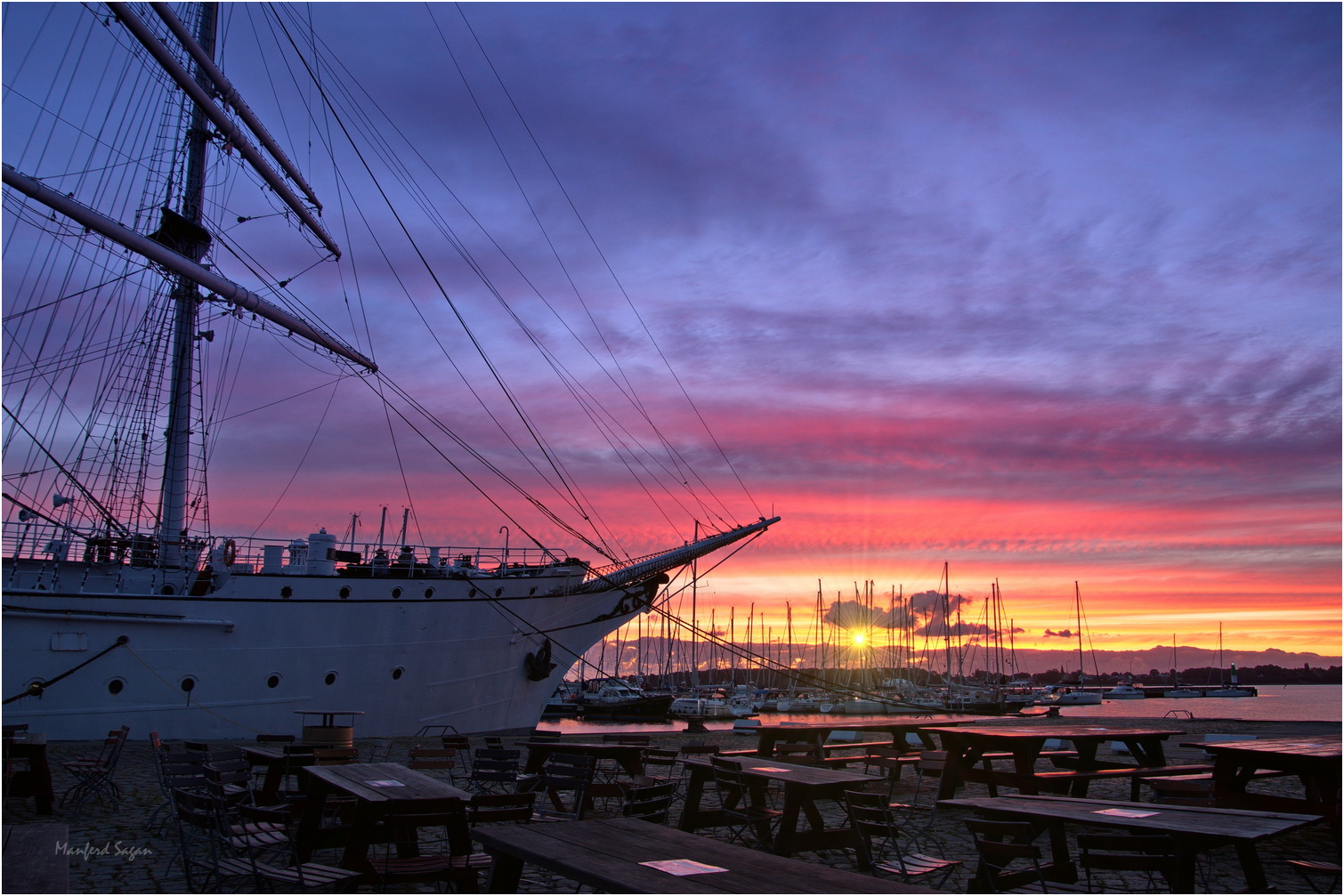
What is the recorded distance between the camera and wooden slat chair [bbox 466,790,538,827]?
662cm

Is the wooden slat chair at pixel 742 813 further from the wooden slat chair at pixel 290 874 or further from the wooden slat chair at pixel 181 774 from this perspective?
the wooden slat chair at pixel 181 774

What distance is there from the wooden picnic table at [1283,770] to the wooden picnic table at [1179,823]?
245cm

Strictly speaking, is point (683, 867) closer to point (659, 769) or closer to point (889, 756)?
point (889, 756)

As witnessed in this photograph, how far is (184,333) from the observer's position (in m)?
21.8

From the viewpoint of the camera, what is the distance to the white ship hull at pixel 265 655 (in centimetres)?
1638

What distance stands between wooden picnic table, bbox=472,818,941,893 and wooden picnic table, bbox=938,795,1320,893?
1995 millimetres

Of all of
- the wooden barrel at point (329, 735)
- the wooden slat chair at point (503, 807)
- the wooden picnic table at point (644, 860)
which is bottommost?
the wooden barrel at point (329, 735)

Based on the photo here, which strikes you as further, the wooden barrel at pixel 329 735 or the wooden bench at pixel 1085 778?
the wooden barrel at pixel 329 735

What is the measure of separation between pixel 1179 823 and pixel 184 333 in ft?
75.9

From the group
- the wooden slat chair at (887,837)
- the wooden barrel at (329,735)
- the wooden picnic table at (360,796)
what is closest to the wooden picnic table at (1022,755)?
the wooden slat chair at (887,837)

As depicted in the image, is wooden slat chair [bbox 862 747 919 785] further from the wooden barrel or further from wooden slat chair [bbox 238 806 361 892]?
wooden slat chair [bbox 238 806 361 892]

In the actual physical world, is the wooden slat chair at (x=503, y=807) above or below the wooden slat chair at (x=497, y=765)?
above

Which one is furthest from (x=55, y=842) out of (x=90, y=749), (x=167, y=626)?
(x=167, y=626)

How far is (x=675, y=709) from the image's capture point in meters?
70.5
